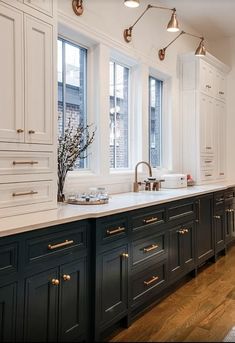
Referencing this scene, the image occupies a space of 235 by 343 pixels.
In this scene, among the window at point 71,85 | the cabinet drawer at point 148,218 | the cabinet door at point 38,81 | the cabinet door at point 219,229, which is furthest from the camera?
the cabinet door at point 219,229

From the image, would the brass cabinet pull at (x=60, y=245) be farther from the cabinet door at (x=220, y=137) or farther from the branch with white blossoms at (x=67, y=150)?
the cabinet door at (x=220, y=137)

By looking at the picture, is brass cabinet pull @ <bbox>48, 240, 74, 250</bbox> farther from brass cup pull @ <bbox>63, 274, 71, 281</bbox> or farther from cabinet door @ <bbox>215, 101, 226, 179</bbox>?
cabinet door @ <bbox>215, 101, 226, 179</bbox>

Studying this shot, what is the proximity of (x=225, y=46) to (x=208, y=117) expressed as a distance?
56.6 inches

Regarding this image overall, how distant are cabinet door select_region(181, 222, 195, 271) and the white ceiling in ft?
8.27

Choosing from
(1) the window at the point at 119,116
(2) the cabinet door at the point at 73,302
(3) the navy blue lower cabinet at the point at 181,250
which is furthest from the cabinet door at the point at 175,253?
(2) the cabinet door at the point at 73,302

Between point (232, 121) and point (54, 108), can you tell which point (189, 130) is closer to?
point (232, 121)

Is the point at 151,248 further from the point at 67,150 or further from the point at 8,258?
the point at 8,258

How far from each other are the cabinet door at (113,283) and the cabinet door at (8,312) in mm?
668

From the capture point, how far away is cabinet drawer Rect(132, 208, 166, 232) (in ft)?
8.63

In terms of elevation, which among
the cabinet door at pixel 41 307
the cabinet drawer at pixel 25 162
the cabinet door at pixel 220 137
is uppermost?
the cabinet door at pixel 220 137

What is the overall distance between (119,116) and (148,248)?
1.58 m

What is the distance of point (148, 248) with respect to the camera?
280 centimetres

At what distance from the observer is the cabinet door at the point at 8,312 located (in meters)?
1.63

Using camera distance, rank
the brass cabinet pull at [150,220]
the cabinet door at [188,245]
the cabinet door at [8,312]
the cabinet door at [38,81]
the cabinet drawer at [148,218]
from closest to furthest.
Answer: the cabinet door at [8,312] < the cabinet door at [38,81] < the cabinet drawer at [148,218] < the brass cabinet pull at [150,220] < the cabinet door at [188,245]
